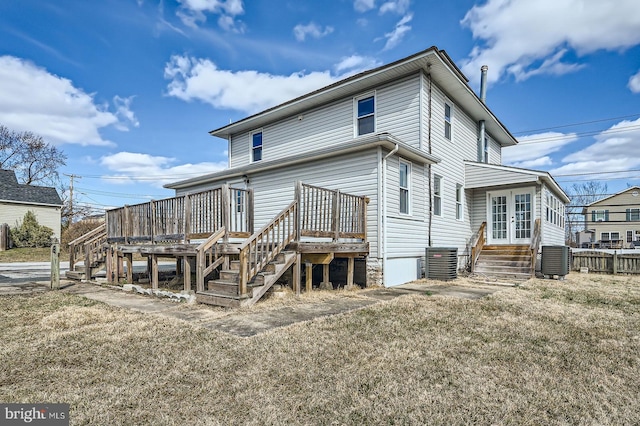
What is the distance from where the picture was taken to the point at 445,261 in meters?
10.2

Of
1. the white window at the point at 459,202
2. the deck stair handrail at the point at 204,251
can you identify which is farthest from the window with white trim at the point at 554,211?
the deck stair handrail at the point at 204,251

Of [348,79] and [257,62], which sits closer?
[348,79]

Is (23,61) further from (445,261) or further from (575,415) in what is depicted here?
(575,415)

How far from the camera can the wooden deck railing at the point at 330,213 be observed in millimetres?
7441

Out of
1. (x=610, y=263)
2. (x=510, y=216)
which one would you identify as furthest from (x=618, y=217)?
(x=510, y=216)

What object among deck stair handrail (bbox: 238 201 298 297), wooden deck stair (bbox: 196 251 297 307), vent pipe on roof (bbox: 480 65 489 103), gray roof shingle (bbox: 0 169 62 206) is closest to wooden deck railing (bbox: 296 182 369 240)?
deck stair handrail (bbox: 238 201 298 297)

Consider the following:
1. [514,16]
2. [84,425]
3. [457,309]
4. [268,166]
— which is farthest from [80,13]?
[514,16]

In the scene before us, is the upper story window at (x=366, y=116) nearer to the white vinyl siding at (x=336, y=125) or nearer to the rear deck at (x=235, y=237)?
the white vinyl siding at (x=336, y=125)

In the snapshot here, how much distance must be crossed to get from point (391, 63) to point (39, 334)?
399 inches

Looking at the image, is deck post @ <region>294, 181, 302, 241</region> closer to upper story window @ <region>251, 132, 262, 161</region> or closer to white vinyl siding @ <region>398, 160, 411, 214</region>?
white vinyl siding @ <region>398, 160, 411, 214</region>

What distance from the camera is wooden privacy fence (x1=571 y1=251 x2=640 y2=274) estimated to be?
43.3ft

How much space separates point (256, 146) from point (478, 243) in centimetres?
973

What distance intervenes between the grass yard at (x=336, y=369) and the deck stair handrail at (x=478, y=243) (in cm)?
627

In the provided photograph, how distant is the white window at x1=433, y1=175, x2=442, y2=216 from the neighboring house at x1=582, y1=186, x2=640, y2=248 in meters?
30.1
